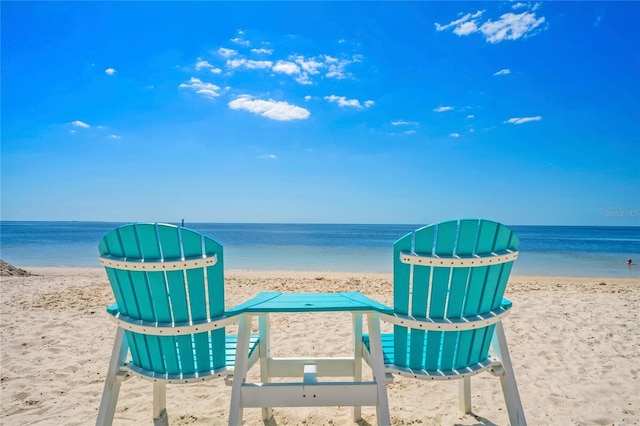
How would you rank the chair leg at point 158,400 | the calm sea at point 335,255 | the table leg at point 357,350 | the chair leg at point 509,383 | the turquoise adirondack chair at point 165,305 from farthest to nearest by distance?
1. the calm sea at point 335,255
2. the chair leg at point 158,400
3. the table leg at point 357,350
4. the chair leg at point 509,383
5. the turquoise adirondack chair at point 165,305

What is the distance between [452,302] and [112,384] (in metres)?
1.95

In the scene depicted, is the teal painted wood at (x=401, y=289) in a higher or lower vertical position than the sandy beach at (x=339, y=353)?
higher

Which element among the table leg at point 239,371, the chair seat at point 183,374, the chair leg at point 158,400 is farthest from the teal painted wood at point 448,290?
the chair leg at point 158,400

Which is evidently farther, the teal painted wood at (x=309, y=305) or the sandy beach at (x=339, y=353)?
the sandy beach at (x=339, y=353)

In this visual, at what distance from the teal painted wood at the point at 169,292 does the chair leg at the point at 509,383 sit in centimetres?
157

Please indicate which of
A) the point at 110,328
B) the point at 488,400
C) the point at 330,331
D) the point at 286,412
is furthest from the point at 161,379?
the point at 110,328

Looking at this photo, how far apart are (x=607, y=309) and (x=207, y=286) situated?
637cm

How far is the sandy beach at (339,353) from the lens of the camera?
2711 millimetres

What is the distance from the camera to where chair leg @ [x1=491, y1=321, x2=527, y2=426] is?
2.04 metres

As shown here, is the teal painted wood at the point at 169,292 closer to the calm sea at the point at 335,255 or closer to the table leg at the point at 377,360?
the table leg at the point at 377,360

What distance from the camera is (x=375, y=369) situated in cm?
206

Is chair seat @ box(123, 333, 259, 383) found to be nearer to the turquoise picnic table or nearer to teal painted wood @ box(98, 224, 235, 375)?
teal painted wood @ box(98, 224, 235, 375)

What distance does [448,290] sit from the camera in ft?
6.58

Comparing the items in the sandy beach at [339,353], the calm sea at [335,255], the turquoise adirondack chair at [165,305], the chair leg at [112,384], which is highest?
the turquoise adirondack chair at [165,305]
